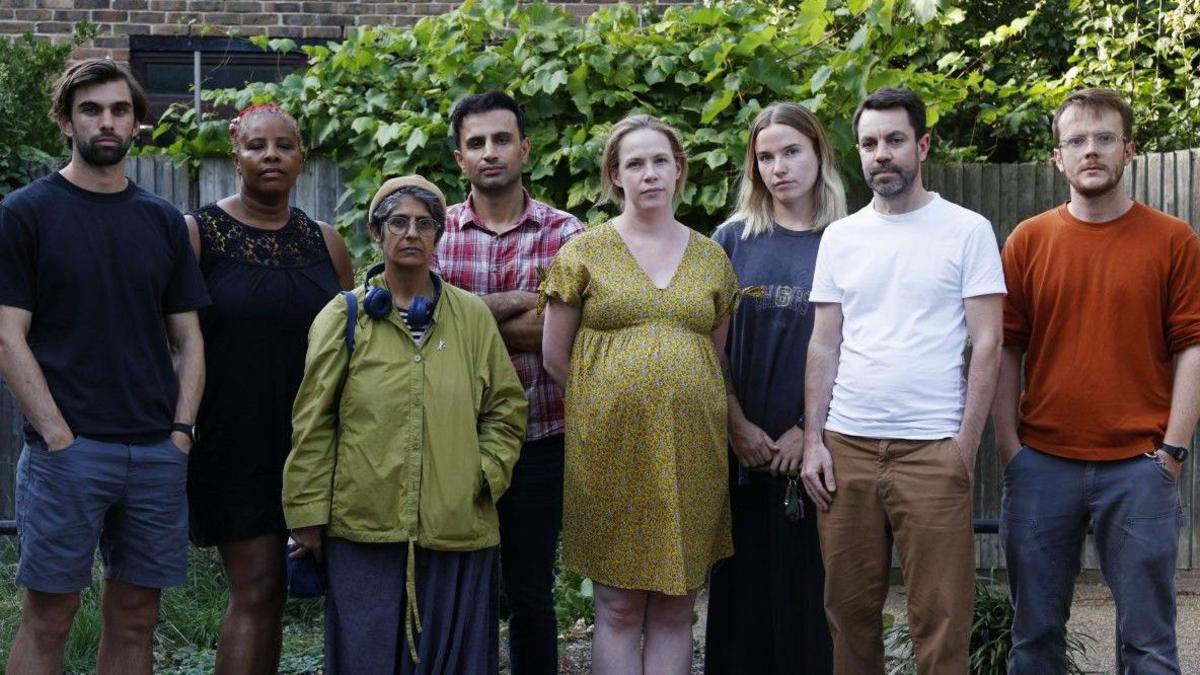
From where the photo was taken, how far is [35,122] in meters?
7.20

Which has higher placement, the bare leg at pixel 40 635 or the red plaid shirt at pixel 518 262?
the red plaid shirt at pixel 518 262

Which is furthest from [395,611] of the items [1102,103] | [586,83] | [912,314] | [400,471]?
[586,83]

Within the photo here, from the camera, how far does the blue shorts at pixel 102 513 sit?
405 cm

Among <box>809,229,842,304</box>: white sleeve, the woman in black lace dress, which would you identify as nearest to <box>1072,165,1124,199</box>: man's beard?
<box>809,229,842,304</box>: white sleeve

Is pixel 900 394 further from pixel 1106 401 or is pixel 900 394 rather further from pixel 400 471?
pixel 400 471

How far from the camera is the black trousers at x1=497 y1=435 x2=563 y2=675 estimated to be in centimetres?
466

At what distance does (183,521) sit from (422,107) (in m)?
3.06

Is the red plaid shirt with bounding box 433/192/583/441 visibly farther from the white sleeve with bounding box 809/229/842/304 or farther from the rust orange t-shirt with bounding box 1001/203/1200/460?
the rust orange t-shirt with bounding box 1001/203/1200/460

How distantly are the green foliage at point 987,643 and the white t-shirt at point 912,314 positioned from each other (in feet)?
4.13

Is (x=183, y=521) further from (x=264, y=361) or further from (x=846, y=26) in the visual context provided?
(x=846, y=26)

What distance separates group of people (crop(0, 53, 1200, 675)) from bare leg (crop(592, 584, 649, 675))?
0.04 ft

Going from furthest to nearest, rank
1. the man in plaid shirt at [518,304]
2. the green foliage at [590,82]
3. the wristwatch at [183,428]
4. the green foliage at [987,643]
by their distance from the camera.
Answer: the green foliage at [590,82] < the green foliage at [987,643] < the man in plaid shirt at [518,304] < the wristwatch at [183,428]

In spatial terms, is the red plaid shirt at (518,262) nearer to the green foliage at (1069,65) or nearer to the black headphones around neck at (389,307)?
the black headphones around neck at (389,307)

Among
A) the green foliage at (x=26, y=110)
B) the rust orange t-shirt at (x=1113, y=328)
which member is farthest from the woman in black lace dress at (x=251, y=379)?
the green foliage at (x=26, y=110)
